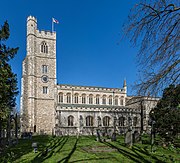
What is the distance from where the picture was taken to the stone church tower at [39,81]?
40594mm

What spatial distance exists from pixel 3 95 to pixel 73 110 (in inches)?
964

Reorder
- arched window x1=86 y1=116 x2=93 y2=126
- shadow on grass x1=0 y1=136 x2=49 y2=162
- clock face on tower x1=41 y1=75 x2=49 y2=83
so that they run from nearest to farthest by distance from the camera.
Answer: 1. shadow on grass x1=0 y1=136 x2=49 y2=162
2. arched window x1=86 y1=116 x2=93 y2=126
3. clock face on tower x1=41 y1=75 x2=49 y2=83

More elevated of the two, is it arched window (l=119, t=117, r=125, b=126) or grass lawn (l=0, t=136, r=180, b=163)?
grass lawn (l=0, t=136, r=180, b=163)

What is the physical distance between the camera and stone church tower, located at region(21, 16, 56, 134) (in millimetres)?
40594

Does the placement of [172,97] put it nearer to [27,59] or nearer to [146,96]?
[146,96]

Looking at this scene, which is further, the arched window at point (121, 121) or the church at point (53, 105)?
the arched window at point (121, 121)

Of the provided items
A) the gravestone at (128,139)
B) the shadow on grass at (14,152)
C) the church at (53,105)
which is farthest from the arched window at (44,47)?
the gravestone at (128,139)

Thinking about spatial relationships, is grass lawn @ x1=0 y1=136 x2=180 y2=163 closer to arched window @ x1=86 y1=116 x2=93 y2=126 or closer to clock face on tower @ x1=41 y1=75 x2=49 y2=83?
arched window @ x1=86 y1=116 x2=93 y2=126

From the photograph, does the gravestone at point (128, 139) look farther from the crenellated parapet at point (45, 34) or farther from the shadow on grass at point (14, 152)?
the crenellated parapet at point (45, 34)

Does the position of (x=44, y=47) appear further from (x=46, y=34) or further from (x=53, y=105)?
(x=53, y=105)

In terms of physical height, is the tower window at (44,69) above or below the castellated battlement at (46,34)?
below

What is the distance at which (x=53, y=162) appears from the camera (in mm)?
10305

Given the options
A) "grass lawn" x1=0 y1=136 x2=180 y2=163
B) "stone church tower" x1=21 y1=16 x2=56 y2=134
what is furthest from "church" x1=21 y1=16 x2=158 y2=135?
"grass lawn" x1=0 y1=136 x2=180 y2=163

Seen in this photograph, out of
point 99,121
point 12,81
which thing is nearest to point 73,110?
point 99,121
